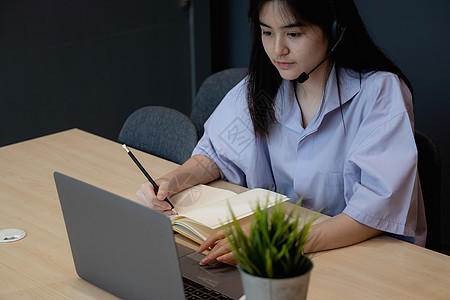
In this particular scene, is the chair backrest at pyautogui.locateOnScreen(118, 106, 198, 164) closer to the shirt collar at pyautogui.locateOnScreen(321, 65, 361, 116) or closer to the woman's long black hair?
the woman's long black hair

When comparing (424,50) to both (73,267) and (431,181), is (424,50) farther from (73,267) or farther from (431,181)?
(73,267)

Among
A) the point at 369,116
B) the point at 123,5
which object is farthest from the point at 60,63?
the point at 369,116

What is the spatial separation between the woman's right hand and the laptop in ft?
0.82

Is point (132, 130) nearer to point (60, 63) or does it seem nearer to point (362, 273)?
point (60, 63)

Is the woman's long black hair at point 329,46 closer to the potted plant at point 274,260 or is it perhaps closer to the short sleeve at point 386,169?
the short sleeve at point 386,169

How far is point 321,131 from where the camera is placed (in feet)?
5.40

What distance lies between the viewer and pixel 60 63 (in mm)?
3082

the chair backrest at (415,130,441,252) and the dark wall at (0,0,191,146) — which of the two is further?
the dark wall at (0,0,191,146)

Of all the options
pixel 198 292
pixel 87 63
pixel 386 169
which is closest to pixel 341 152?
pixel 386 169

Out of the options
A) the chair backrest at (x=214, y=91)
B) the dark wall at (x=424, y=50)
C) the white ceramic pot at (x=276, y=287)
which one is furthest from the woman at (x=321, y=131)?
the dark wall at (x=424, y=50)

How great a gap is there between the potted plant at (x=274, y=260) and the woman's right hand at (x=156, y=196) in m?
0.67

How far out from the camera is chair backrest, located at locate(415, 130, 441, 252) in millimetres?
1678

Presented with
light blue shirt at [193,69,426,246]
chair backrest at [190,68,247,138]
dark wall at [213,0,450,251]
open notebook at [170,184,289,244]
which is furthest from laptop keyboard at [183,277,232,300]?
dark wall at [213,0,450,251]

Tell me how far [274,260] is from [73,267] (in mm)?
603
